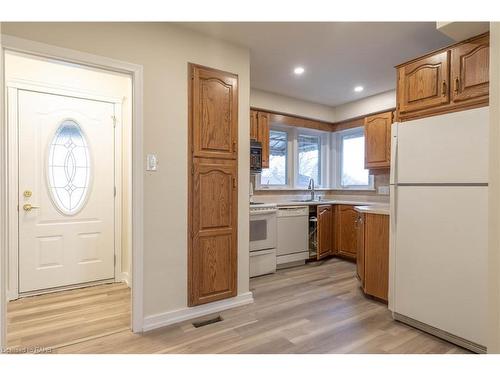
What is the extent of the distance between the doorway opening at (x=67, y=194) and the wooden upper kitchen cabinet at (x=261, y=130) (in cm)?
171

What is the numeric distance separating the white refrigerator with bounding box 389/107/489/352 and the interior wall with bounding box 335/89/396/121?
2.06 m

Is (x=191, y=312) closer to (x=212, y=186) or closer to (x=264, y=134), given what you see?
(x=212, y=186)

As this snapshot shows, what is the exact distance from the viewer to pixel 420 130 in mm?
2303

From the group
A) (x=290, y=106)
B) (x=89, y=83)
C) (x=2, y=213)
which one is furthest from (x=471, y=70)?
(x=89, y=83)

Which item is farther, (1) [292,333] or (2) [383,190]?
(2) [383,190]

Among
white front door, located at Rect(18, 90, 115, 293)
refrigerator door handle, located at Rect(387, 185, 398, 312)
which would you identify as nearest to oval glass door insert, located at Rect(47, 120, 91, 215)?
white front door, located at Rect(18, 90, 115, 293)

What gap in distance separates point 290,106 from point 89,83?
2.86m

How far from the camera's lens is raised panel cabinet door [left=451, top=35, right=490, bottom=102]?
2021 mm

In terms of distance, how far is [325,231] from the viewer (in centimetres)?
450

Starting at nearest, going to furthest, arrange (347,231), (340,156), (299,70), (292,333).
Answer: (292,333), (299,70), (347,231), (340,156)

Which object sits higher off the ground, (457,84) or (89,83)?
(89,83)

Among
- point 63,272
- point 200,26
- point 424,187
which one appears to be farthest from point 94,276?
point 424,187
